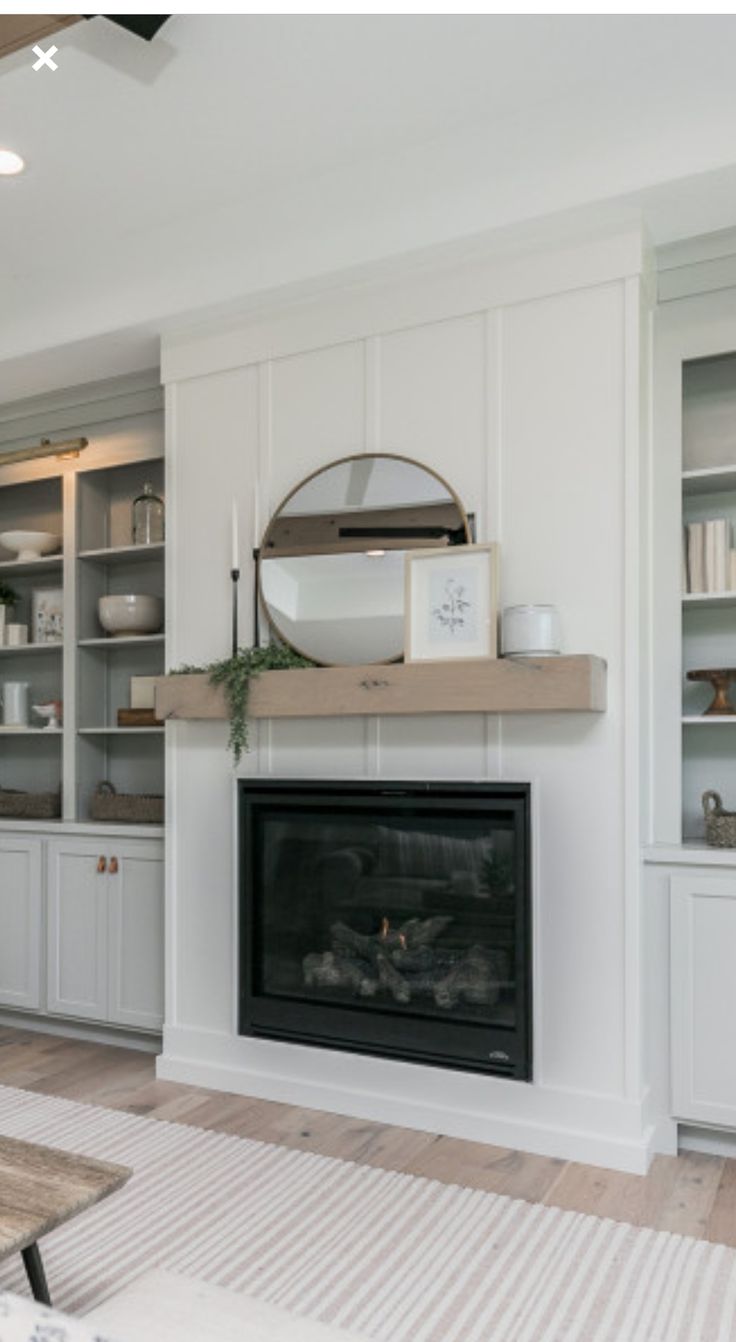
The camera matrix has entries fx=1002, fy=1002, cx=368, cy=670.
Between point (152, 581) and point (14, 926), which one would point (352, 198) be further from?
point (14, 926)

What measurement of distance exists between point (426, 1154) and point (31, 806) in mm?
2259

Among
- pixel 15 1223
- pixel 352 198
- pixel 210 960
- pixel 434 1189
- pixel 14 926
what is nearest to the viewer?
pixel 15 1223

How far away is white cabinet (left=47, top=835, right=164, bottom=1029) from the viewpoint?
146 inches

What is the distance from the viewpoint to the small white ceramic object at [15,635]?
14.6 ft

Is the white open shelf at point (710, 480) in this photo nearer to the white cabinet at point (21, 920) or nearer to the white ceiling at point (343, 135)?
the white ceiling at point (343, 135)

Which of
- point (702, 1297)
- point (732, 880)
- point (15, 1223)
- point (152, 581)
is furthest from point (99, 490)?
point (702, 1297)

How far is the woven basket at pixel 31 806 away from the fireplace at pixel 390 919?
1.32 m

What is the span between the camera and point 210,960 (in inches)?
134

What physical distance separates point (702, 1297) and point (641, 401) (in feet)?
7.34

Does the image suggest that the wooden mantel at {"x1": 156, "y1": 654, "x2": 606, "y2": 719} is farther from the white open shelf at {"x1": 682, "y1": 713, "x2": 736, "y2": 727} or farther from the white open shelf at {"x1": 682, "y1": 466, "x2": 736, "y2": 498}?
the white open shelf at {"x1": 682, "y1": 466, "x2": 736, "y2": 498}

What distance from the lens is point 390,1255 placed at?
7.40 feet

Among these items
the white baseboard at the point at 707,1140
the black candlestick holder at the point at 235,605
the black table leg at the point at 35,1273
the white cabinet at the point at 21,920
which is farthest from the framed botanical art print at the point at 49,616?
the white baseboard at the point at 707,1140

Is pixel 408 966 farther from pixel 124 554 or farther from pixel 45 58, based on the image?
pixel 45 58

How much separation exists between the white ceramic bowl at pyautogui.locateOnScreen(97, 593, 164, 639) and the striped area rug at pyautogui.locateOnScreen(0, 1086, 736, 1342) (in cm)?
203
